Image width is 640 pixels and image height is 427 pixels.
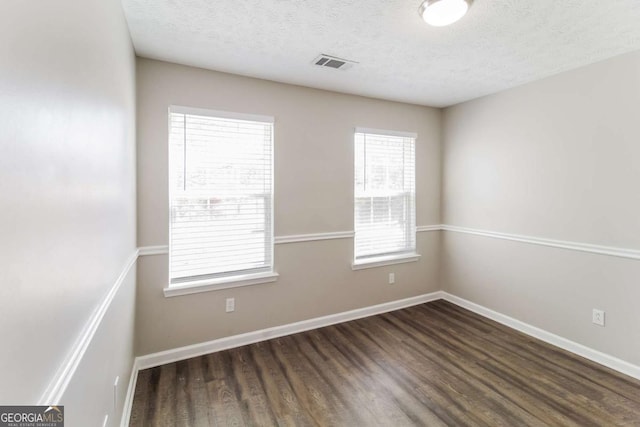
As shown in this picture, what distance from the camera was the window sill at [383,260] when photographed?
347cm

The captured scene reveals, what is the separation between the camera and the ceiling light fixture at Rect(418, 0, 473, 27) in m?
1.68

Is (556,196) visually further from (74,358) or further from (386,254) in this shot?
(74,358)

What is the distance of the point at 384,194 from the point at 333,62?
1.70 m

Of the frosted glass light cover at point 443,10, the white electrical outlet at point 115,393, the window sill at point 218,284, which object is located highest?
the frosted glass light cover at point 443,10

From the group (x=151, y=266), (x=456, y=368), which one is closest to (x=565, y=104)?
(x=456, y=368)

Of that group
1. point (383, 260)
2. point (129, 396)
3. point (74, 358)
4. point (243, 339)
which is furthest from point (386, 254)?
point (74, 358)

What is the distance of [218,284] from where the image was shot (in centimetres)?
272

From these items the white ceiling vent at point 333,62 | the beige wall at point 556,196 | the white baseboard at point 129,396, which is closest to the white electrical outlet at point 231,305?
the white baseboard at point 129,396

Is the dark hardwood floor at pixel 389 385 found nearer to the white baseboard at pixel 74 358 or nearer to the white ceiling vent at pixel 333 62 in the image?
the white baseboard at pixel 74 358

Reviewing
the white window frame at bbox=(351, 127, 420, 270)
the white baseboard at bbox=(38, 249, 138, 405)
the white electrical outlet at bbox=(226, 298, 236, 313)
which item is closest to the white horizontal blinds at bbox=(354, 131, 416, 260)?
the white window frame at bbox=(351, 127, 420, 270)

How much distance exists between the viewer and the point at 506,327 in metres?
3.22

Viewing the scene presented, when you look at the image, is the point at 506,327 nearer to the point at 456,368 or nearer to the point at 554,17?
the point at 456,368

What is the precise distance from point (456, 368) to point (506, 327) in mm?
1156
